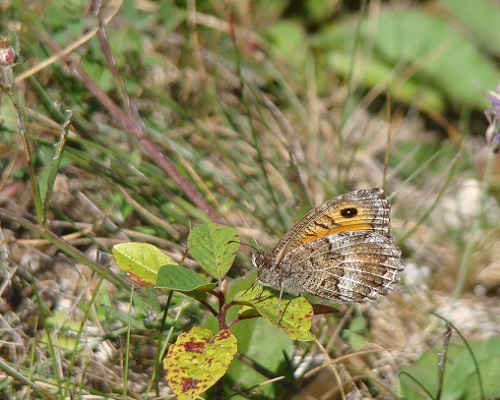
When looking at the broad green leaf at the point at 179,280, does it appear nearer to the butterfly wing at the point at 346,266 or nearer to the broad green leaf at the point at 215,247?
the broad green leaf at the point at 215,247

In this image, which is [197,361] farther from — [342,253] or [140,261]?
[342,253]

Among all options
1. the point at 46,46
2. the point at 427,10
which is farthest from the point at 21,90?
the point at 427,10

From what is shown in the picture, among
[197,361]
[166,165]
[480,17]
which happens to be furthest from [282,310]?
[480,17]

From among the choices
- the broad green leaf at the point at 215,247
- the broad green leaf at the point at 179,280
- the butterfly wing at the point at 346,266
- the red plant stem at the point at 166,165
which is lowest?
the broad green leaf at the point at 179,280

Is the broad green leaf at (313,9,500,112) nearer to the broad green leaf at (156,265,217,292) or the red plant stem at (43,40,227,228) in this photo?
the red plant stem at (43,40,227,228)

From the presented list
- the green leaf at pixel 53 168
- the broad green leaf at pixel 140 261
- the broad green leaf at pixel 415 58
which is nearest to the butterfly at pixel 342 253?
the broad green leaf at pixel 140 261
